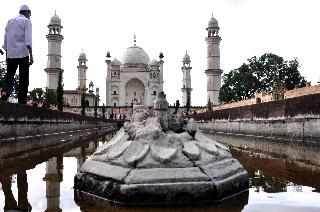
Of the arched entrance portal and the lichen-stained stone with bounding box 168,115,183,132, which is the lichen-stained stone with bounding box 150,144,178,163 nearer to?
the lichen-stained stone with bounding box 168,115,183,132

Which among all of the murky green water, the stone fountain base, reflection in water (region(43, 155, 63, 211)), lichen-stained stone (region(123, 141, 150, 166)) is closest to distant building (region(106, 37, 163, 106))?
reflection in water (region(43, 155, 63, 211))

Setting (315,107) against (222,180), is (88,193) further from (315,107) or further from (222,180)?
(315,107)

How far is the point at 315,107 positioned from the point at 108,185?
235 inches

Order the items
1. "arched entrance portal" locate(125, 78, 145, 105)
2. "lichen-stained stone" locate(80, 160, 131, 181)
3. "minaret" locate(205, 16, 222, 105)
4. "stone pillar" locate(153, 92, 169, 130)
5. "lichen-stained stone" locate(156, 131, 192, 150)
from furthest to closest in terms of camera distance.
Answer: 1. "arched entrance portal" locate(125, 78, 145, 105)
2. "minaret" locate(205, 16, 222, 105)
3. "stone pillar" locate(153, 92, 169, 130)
4. "lichen-stained stone" locate(156, 131, 192, 150)
5. "lichen-stained stone" locate(80, 160, 131, 181)

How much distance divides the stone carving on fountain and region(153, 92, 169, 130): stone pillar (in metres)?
0.05

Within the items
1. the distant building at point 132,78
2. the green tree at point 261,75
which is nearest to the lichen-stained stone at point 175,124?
the green tree at point 261,75

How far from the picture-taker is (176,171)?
97.3 inches

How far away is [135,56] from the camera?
81062 mm

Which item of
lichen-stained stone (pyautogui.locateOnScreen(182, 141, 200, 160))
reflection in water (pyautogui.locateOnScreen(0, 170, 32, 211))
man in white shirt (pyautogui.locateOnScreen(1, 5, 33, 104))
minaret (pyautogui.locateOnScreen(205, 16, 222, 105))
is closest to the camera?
reflection in water (pyautogui.locateOnScreen(0, 170, 32, 211))

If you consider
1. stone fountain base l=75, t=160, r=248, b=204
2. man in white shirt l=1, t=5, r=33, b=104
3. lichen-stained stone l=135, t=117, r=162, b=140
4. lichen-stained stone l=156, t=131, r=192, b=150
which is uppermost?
man in white shirt l=1, t=5, r=33, b=104

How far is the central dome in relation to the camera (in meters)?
80.4

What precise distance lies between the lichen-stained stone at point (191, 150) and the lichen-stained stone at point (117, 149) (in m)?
0.36

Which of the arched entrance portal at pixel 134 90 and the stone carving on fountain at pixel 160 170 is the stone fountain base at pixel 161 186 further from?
the arched entrance portal at pixel 134 90

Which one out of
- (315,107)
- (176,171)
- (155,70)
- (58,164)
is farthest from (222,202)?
(155,70)
